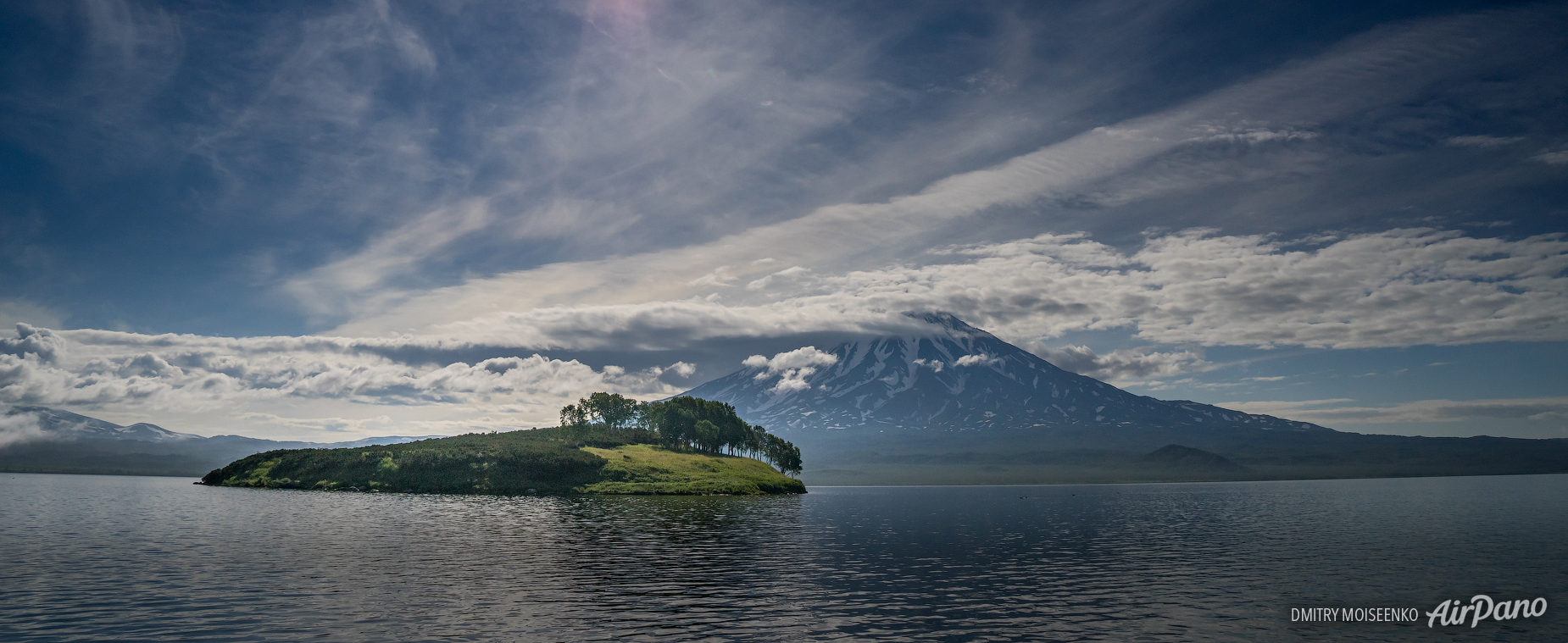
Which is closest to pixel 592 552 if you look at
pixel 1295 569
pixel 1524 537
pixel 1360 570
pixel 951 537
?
pixel 951 537

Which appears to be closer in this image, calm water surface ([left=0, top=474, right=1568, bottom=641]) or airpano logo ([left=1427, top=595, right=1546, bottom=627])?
calm water surface ([left=0, top=474, right=1568, bottom=641])

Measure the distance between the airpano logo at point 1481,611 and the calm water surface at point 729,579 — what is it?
1.06 m

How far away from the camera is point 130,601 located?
39375 mm

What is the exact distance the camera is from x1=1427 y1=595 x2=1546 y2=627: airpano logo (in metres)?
38.9

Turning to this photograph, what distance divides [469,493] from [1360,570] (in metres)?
186

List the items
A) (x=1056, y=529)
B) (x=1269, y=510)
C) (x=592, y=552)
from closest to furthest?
(x=592, y=552), (x=1056, y=529), (x=1269, y=510)

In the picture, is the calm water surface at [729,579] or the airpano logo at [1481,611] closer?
the calm water surface at [729,579]

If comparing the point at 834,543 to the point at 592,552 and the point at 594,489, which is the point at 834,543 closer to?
the point at 592,552

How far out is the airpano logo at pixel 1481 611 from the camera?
38.9m

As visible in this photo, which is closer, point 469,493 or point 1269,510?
point 1269,510

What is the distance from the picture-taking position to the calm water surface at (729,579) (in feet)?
117

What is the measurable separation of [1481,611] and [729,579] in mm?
43309

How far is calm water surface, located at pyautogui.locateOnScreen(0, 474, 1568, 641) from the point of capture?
3556 cm

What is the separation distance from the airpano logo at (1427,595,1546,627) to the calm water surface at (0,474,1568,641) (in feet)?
3.47
